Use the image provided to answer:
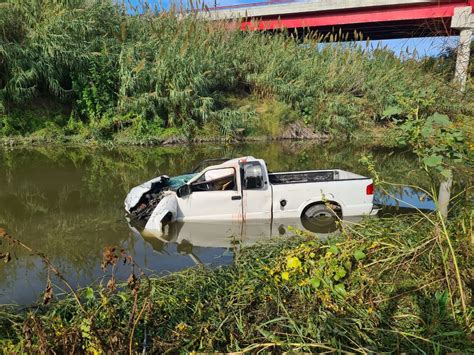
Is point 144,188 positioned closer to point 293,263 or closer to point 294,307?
point 293,263

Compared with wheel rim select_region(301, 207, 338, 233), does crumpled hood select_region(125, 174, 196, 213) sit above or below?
above

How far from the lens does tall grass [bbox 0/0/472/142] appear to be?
1669 centimetres

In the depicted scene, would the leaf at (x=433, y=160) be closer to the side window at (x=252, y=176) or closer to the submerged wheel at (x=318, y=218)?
the side window at (x=252, y=176)

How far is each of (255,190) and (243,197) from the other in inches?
11.4

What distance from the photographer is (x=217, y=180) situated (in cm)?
812

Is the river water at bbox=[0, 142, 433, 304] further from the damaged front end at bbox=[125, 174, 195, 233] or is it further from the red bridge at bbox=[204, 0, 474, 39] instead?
the red bridge at bbox=[204, 0, 474, 39]

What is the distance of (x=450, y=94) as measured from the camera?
6422mm

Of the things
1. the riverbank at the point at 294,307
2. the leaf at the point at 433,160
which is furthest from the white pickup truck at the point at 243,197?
the leaf at the point at 433,160

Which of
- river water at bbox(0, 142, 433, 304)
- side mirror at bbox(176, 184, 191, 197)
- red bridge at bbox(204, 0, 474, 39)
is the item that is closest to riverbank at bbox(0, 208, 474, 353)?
river water at bbox(0, 142, 433, 304)

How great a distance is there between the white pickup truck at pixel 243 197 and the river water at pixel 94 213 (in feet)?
0.89

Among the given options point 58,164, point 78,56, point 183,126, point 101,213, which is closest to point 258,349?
point 101,213

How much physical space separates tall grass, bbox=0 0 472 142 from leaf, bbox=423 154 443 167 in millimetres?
12316

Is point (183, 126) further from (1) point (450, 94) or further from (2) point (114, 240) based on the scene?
(1) point (450, 94)

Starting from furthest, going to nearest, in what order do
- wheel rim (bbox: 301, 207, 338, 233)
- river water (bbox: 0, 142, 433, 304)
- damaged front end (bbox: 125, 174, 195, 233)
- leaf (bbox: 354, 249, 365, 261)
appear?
wheel rim (bbox: 301, 207, 338, 233)
damaged front end (bbox: 125, 174, 195, 233)
river water (bbox: 0, 142, 433, 304)
leaf (bbox: 354, 249, 365, 261)
